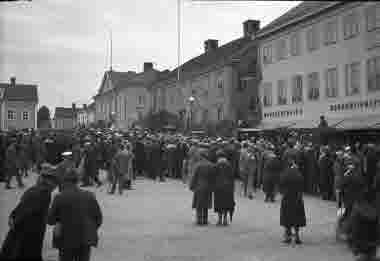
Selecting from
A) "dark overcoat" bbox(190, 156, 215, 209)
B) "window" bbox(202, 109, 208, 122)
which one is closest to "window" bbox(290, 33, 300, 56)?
"dark overcoat" bbox(190, 156, 215, 209)

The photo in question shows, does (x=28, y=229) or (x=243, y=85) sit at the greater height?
(x=243, y=85)

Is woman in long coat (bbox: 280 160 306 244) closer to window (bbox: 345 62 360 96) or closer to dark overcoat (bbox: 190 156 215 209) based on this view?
window (bbox: 345 62 360 96)

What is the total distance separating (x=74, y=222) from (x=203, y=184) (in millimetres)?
5690

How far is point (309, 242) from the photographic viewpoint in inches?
375

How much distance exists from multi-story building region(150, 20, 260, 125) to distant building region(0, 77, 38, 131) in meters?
20.1

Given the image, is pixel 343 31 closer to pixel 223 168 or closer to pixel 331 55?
pixel 331 55

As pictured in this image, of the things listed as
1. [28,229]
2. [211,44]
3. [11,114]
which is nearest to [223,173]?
[28,229]

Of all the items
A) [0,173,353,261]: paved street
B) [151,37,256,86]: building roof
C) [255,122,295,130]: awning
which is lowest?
[0,173,353,261]: paved street

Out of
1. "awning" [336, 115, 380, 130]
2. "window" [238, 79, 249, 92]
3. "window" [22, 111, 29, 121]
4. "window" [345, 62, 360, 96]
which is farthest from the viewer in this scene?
"window" [22, 111, 29, 121]

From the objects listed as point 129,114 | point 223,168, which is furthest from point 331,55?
point 129,114

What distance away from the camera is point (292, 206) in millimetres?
9344

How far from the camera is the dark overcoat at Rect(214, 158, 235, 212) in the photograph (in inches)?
441

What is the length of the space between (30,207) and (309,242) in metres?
5.73

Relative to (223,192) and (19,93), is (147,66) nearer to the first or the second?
(19,93)
